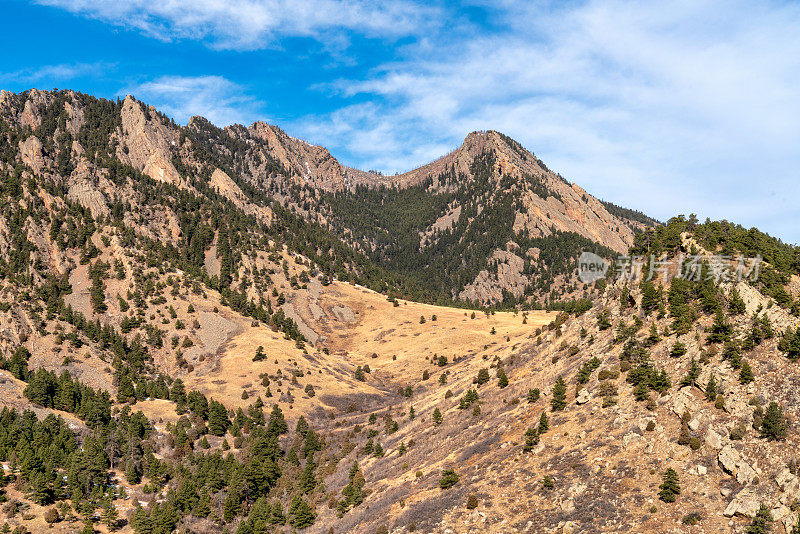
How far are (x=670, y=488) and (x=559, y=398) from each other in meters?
18.3

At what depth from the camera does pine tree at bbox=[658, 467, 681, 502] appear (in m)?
38.6

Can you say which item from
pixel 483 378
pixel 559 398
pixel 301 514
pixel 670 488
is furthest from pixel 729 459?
pixel 483 378

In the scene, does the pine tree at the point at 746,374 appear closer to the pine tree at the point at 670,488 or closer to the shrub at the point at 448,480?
the pine tree at the point at 670,488

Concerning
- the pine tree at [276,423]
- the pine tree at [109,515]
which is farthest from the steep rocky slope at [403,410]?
the pine tree at [276,423]

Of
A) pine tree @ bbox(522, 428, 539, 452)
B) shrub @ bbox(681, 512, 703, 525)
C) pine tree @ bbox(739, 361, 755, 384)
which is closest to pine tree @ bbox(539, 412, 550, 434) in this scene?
pine tree @ bbox(522, 428, 539, 452)

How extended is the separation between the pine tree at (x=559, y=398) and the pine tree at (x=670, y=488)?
17154 mm

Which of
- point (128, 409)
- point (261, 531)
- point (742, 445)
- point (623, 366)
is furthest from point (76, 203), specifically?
point (742, 445)

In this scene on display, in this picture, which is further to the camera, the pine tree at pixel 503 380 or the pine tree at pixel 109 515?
the pine tree at pixel 503 380

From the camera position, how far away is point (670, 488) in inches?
1535

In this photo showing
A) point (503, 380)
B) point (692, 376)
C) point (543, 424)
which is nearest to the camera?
point (692, 376)

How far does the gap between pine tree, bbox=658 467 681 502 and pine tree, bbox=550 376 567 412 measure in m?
17.2

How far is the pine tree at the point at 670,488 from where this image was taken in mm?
38562

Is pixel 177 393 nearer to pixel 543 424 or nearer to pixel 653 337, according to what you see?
pixel 543 424

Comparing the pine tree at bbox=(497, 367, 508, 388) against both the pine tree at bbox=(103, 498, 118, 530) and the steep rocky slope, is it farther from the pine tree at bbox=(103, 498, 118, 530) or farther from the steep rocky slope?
the pine tree at bbox=(103, 498, 118, 530)
